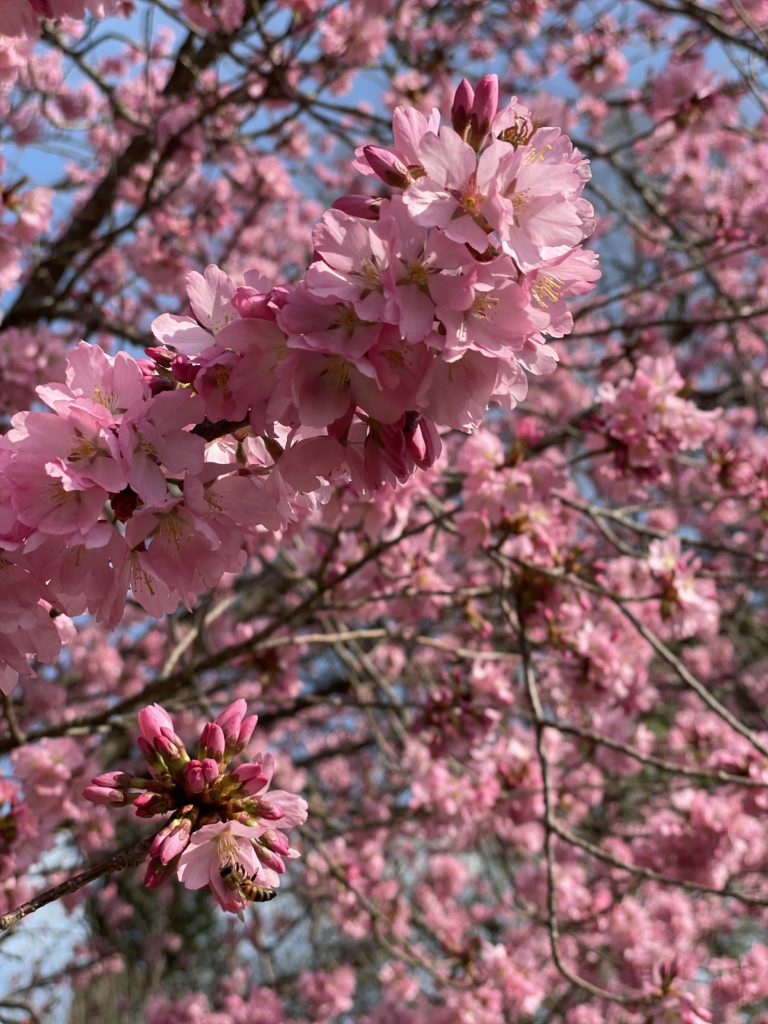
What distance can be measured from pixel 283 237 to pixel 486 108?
7808 millimetres

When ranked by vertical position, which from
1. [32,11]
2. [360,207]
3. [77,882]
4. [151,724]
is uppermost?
[32,11]

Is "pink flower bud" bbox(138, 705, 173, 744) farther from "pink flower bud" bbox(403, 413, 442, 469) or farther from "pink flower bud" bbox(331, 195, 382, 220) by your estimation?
"pink flower bud" bbox(331, 195, 382, 220)

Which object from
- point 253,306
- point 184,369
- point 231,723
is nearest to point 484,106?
point 253,306

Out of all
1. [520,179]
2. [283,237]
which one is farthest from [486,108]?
[283,237]

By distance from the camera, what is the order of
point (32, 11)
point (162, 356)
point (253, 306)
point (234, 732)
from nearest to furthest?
point (253, 306)
point (162, 356)
point (234, 732)
point (32, 11)

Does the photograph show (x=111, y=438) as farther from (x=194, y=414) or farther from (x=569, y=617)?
(x=569, y=617)

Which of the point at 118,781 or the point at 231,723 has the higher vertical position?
the point at 231,723

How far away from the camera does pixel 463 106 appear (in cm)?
106

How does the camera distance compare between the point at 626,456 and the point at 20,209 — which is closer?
the point at 626,456

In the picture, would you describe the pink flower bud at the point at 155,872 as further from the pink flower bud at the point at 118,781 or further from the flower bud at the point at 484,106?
the flower bud at the point at 484,106

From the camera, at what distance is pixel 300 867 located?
19.0 feet

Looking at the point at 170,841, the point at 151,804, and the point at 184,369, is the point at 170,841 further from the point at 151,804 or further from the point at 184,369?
the point at 184,369

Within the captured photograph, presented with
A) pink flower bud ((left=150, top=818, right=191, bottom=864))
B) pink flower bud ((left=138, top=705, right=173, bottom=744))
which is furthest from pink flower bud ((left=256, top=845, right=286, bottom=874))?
pink flower bud ((left=138, top=705, right=173, bottom=744))

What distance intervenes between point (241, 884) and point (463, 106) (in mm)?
1080
